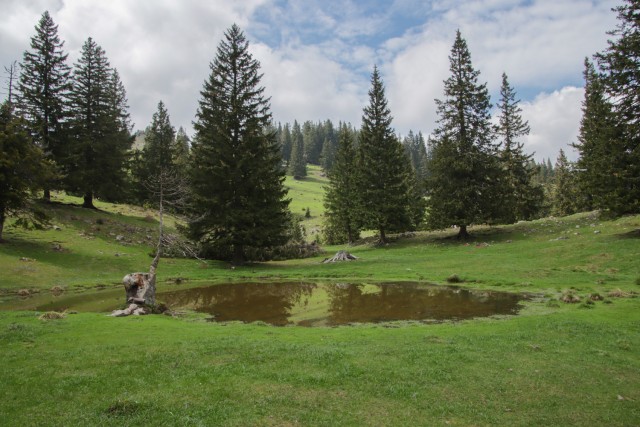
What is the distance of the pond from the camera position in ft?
53.3

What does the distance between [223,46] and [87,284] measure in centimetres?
2479

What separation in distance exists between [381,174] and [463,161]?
34.5 ft

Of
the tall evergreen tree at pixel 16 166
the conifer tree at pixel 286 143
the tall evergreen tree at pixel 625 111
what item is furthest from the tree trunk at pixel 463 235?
the conifer tree at pixel 286 143

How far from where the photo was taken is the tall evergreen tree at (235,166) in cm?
3444

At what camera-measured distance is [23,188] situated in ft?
86.9

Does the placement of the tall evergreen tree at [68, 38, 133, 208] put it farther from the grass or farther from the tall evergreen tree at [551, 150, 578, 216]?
the tall evergreen tree at [551, 150, 578, 216]

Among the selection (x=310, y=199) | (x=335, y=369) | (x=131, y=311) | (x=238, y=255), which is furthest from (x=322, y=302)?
(x=310, y=199)

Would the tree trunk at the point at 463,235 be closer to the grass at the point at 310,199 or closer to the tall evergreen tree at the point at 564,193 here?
the tall evergreen tree at the point at 564,193

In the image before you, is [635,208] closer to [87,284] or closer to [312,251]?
[312,251]

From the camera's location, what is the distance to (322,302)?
65.3ft

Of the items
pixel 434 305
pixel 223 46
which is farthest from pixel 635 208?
pixel 223 46

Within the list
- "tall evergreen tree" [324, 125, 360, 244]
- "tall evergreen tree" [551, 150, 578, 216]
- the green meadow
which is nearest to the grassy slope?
the green meadow

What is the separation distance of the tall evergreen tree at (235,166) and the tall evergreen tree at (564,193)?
50.2 m

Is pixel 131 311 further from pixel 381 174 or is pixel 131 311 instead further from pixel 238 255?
pixel 381 174
